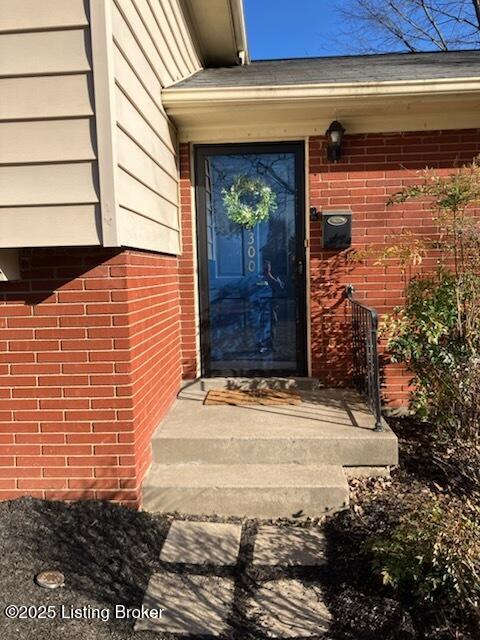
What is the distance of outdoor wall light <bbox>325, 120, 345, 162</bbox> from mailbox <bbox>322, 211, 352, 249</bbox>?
0.48 metres

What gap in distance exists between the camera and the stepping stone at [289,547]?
2615 mm

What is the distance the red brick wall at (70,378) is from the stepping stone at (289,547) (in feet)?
2.60

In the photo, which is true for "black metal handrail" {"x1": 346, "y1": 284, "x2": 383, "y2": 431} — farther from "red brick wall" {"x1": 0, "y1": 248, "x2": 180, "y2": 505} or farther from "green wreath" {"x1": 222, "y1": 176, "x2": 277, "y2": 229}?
"red brick wall" {"x1": 0, "y1": 248, "x2": 180, "y2": 505}

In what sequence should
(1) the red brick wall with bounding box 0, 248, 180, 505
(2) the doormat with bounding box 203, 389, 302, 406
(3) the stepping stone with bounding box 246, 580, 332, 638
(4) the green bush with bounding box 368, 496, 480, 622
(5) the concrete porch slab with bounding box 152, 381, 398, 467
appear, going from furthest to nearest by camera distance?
(2) the doormat with bounding box 203, 389, 302, 406 → (5) the concrete porch slab with bounding box 152, 381, 398, 467 → (1) the red brick wall with bounding box 0, 248, 180, 505 → (3) the stepping stone with bounding box 246, 580, 332, 638 → (4) the green bush with bounding box 368, 496, 480, 622

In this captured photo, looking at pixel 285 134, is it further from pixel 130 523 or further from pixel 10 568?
pixel 10 568

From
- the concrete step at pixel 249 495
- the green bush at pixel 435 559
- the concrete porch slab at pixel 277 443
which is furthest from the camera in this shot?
the concrete porch slab at pixel 277 443

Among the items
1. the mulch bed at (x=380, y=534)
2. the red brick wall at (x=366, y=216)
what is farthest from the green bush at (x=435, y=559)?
the red brick wall at (x=366, y=216)

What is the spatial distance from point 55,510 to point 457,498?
92.7 inches

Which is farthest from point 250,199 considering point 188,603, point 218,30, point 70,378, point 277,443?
point 188,603

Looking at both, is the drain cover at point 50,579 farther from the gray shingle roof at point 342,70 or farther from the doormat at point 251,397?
the gray shingle roof at point 342,70

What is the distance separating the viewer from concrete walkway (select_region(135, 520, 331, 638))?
7.03ft

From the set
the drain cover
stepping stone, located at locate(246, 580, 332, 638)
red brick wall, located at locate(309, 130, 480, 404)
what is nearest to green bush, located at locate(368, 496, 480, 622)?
stepping stone, located at locate(246, 580, 332, 638)

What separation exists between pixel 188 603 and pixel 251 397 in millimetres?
2068

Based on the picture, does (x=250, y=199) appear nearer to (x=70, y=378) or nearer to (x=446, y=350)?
(x=446, y=350)
